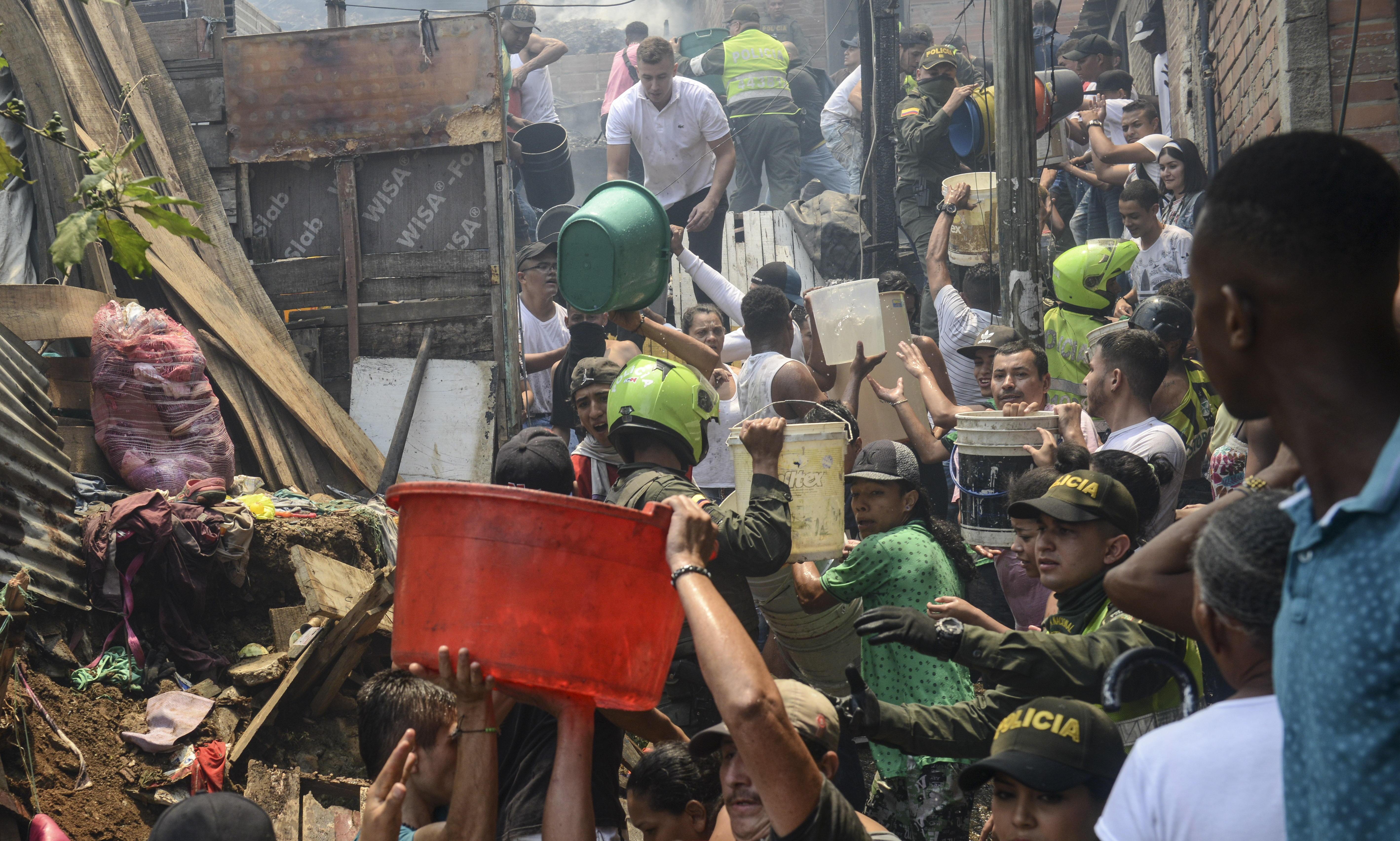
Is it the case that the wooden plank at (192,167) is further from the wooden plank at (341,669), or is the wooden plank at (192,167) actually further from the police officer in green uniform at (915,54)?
the police officer in green uniform at (915,54)

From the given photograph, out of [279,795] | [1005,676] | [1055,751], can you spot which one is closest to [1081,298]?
[1005,676]

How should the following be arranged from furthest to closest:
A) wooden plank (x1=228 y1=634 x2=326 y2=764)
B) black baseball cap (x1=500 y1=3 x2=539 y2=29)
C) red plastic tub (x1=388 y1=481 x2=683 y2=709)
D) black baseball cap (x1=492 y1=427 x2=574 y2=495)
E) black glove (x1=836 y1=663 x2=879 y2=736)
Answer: black baseball cap (x1=500 y1=3 x2=539 y2=29)
wooden plank (x1=228 y1=634 x2=326 y2=764)
black baseball cap (x1=492 y1=427 x2=574 y2=495)
black glove (x1=836 y1=663 x2=879 y2=736)
red plastic tub (x1=388 y1=481 x2=683 y2=709)

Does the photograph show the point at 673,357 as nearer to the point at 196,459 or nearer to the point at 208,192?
the point at 196,459

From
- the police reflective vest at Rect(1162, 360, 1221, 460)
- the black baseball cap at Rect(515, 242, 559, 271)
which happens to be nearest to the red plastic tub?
the police reflective vest at Rect(1162, 360, 1221, 460)

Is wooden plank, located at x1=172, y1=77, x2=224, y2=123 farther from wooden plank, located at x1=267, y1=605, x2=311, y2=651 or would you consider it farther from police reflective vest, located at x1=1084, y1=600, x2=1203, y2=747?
police reflective vest, located at x1=1084, y1=600, x2=1203, y2=747

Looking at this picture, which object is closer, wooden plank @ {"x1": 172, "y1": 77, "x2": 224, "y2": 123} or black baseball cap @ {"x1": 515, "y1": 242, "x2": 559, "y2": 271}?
black baseball cap @ {"x1": 515, "y1": 242, "x2": 559, "y2": 271}

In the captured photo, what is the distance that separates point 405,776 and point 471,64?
6.63m

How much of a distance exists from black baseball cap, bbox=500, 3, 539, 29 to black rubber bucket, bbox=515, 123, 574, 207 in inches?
61.1

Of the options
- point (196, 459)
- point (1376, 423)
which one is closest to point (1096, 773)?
point (1376, 423)

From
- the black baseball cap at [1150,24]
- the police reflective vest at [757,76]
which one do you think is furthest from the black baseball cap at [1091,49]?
the police reflective vest at [757,76]

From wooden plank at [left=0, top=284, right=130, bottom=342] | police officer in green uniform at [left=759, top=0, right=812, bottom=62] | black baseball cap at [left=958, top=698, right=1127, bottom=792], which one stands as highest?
police officer in green uniform at [left=759, top=0, right=812, bottom=62]

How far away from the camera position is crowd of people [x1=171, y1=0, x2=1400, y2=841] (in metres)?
1.27

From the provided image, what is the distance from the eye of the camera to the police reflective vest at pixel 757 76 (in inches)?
470

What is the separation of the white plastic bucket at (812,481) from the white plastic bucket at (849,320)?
1813 millimetres
